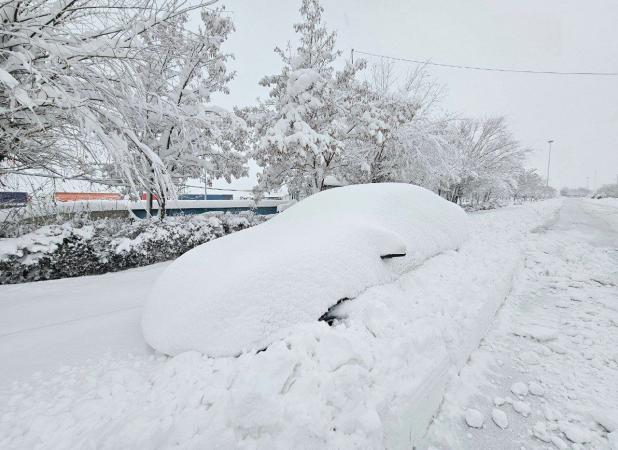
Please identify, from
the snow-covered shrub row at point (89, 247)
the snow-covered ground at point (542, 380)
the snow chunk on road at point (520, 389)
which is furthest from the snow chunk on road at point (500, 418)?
the snow-covered shrub row at point (89, 247)

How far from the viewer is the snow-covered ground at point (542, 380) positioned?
2.01 metres

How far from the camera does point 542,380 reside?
2549 millimetres

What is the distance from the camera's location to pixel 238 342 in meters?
2.14

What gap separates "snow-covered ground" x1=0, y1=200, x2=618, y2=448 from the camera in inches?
61.8

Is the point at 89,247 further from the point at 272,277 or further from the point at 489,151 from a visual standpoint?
the point at 489,151

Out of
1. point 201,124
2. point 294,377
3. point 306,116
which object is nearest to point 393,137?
point 306,116

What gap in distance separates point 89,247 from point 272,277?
14.3 ft

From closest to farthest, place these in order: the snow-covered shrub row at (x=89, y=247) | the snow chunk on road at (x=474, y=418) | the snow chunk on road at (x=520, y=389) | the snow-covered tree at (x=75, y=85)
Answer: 1. the snow chunk on road at (x=474, y=418)
2. the snow chunk on road at (x=520, y=389)
3. the snow-covered tree at (x=75, y=85)
4. the snow-covered shrub row at (x=89, y=247)

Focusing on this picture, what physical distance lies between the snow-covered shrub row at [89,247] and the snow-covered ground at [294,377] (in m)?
0.90

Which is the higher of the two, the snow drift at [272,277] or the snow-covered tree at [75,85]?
the snow-covered tree at [75,85]

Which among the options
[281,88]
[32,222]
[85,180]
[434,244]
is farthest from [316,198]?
[281,88]

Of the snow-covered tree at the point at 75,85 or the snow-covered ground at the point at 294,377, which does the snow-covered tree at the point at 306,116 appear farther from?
the snow-covered ground at the point at 294,377

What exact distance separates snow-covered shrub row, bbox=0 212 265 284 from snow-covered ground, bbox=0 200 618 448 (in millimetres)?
900

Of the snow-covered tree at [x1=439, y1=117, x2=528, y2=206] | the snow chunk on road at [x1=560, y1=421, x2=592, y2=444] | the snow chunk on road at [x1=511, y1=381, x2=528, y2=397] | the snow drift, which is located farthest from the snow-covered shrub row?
the snow-covered tree at [x1=439, y1=117, x2=528, y2=206]
